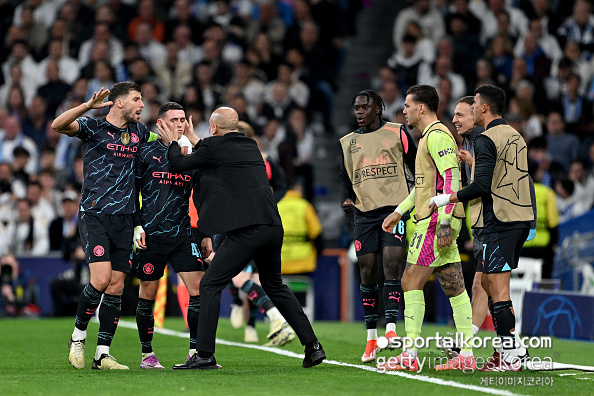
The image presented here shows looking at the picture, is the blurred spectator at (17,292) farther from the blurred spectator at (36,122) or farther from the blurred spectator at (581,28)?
the blurred spectator at (581,28)

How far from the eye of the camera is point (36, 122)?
19500 mm

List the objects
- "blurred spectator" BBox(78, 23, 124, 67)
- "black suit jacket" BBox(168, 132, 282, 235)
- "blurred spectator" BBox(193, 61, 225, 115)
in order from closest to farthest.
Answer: "black suit jacket" BBox(168, 132, 282, 235) < "blurred spectator" BBox(193, 61, 225, 115) < "blurred spectator" BBox(78, 23, 124, 67)

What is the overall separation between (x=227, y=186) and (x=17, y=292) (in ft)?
31.9

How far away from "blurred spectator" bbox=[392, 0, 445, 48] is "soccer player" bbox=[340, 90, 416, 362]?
1101cm

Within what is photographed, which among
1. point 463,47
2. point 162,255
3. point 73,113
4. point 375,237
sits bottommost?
point 162,255

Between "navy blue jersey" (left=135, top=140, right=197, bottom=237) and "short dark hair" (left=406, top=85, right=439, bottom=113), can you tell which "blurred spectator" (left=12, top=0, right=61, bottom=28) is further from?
"short dark hair" (left=406, top=85, right=439, bottom=113)

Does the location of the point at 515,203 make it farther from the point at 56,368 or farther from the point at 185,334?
the point at 185,334

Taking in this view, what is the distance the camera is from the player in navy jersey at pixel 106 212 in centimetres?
846

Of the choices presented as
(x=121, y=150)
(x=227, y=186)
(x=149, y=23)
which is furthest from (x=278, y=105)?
(x=227, y=186)

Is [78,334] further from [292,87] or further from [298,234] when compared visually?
[292,87]

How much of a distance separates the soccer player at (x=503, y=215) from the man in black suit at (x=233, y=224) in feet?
4.94

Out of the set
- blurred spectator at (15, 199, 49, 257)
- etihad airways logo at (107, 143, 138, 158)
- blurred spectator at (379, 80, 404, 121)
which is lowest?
blurred spectator at (15, 199, 49, 257)

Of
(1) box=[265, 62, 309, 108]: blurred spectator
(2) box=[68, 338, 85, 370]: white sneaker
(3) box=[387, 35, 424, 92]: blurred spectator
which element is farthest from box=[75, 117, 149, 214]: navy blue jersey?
(1) box=[265, 62, 309, 108]: blurred spectator

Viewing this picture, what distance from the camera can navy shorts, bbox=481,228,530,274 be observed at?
805 cm
